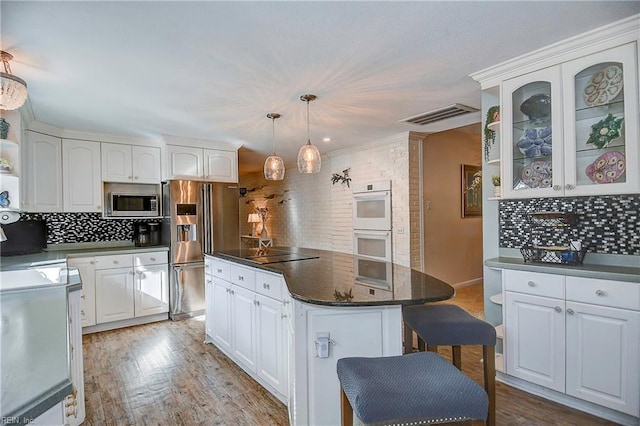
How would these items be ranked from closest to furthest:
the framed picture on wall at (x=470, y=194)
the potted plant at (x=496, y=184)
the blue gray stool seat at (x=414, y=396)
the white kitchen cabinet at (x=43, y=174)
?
the blue gray stool seat at (x=414, y=396), the potted plant at (x=496, y=184), the white kitchen cabinet at (x=43, y=174), the framed picture on wall at (x=470, y=194)

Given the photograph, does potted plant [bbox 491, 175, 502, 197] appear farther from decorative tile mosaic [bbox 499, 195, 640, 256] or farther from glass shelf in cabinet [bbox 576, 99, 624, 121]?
glass shelf in cabinet [bbox 576, 99, 624, 121]

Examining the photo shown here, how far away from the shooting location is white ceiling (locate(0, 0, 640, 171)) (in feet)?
5.77

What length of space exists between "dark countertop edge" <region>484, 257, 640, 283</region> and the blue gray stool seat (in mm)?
1335

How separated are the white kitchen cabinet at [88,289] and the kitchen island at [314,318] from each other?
2.10 metres

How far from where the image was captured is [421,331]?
188 centimetres

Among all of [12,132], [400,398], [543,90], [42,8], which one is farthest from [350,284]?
[12,132]

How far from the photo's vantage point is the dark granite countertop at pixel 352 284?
5.17 ft

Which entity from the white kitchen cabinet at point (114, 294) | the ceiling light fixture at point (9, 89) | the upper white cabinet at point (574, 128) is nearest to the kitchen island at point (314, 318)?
the upper white cabinet at point (574, 128)

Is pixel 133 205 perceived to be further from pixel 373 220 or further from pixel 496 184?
pixel 496 184

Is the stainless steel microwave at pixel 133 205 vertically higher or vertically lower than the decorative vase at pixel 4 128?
lower

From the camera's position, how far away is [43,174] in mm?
3711

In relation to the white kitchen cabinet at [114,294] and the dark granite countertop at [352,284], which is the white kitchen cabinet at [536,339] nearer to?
the dark granite countertop at [352,284]

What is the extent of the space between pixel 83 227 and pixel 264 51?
11.9 ft

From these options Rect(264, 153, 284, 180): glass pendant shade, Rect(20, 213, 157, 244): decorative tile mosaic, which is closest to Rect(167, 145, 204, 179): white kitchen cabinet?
Rect(20, 213, 157, 244): decorative tile mosaic
